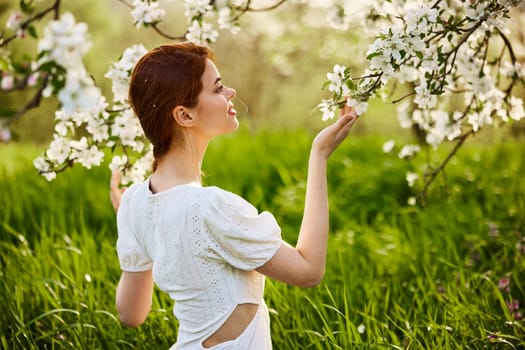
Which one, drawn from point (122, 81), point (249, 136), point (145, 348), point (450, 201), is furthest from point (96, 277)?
point (249, 136)

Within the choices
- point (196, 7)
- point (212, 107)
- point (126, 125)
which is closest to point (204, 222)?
point (212, 107)

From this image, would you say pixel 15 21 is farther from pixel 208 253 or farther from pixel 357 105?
pixel 357 105

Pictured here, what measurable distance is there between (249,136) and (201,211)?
4749 mm

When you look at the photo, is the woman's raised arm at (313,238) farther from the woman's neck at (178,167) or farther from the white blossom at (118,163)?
the white blossom at (118,163)

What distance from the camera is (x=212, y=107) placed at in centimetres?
183

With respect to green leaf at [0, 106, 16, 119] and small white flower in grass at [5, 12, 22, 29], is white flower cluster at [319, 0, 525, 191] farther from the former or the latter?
green leaf at [0, 106, 16, 119]

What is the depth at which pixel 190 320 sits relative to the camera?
5.89ft

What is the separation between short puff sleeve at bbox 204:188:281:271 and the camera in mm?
1681

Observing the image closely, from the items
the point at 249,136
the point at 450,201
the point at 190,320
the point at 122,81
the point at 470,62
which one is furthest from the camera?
the point at 249,136

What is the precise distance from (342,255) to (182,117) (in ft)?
6.20

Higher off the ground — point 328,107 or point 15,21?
point 15,21

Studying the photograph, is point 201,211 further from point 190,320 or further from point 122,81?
point 122,81

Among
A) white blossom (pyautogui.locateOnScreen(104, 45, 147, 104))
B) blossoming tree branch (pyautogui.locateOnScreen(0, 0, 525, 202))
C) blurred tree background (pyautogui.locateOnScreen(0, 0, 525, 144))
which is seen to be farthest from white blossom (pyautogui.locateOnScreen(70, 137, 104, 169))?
blurred tree background (pyautogui.locateOnScreen(0, 0, 525, 144))

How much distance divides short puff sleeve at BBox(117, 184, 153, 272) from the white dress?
0.09m
